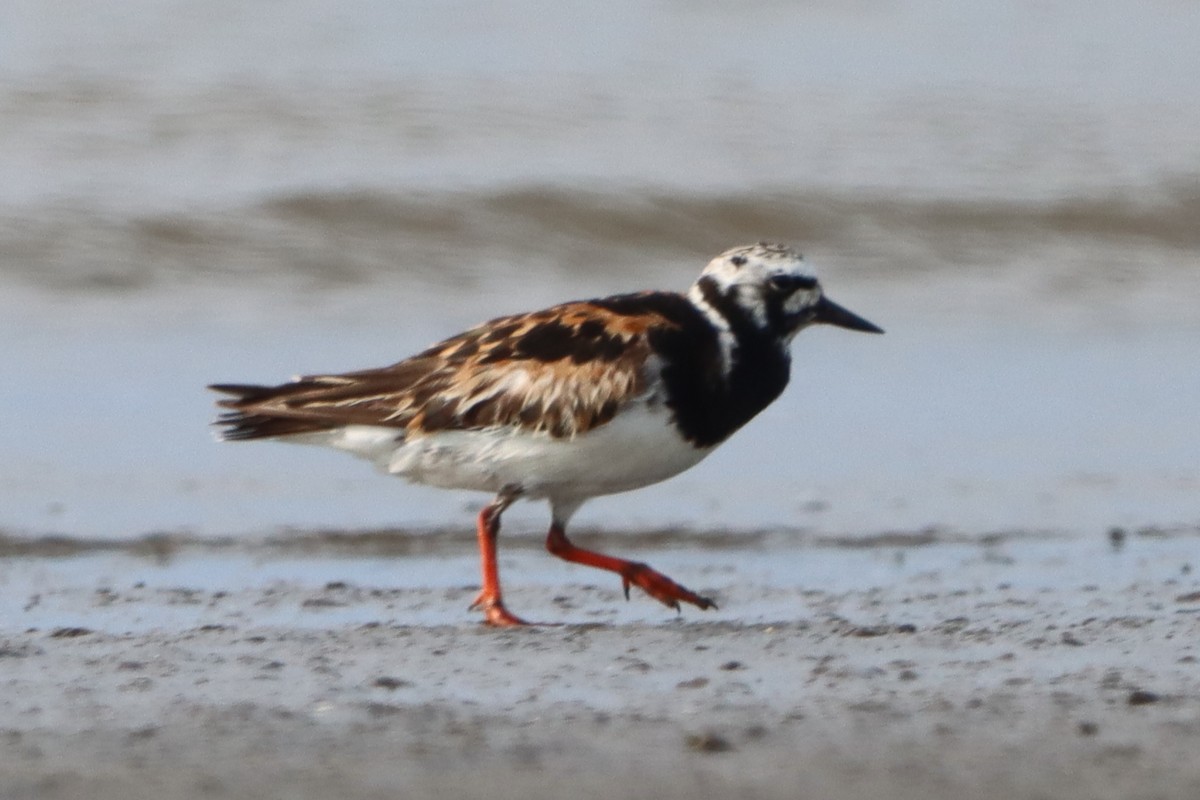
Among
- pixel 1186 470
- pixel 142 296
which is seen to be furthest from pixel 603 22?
pixel 1186 470

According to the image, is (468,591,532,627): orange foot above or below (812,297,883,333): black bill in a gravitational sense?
below

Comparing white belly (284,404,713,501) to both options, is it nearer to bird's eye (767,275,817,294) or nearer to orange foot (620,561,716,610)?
orange foot (620,561,716,610)

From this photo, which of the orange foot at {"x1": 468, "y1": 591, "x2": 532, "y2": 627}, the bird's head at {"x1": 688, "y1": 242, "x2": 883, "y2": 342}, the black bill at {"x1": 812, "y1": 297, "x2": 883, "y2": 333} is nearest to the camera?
the orange foot at {"x1": 468, "y1": 591, "x2": 532, "y2": 627}

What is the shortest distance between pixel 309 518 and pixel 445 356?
3.34 feet

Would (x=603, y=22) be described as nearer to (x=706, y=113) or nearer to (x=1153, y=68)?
(x=706, y=113)

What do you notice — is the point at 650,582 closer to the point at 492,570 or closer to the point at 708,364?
the point at 492,570

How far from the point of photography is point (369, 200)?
9.36 metres

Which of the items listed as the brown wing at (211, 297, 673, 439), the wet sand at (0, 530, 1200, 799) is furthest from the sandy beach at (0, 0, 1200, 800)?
the brown wing at (211, 297, 673, 439)

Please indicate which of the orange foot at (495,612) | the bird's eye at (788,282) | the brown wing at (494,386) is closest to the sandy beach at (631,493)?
the orange foot at (495,612)

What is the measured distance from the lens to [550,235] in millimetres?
9141

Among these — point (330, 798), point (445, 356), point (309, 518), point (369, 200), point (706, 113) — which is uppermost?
point (706, 113)

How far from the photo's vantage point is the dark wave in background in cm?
845

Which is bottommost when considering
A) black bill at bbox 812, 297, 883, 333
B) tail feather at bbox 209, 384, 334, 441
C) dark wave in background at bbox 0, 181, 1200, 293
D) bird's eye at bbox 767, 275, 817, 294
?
tail feather at bbox 209, 384, 334, 441

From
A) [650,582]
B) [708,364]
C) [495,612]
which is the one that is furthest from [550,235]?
[495,612]
